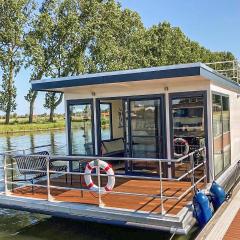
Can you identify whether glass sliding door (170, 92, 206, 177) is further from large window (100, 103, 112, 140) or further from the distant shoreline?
the distant shoreline

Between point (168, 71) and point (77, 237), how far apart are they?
3853 millimetres

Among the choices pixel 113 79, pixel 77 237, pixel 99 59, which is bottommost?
pixel 77 237

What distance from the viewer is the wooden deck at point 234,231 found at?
6.04 m

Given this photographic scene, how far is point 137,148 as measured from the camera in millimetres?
9336

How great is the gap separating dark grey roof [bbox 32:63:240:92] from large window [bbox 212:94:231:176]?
1.89 ft

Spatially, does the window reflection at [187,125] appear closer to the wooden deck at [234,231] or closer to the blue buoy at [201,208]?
the blue buoy at [201,208]

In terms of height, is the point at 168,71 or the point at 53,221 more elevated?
the point at 168,71

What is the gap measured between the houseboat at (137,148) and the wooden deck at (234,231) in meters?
0.64

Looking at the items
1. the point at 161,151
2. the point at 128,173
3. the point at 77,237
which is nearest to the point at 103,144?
the point at 128,173

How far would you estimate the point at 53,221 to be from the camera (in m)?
9.08

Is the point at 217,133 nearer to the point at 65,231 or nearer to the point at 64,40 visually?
the point at 65,231

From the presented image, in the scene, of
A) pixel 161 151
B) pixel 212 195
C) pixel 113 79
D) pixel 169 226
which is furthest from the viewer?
pixel 161 151

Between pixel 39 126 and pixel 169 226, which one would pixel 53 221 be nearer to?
pixel 169 226

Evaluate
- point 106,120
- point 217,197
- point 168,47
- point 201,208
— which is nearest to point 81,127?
point 106,120
